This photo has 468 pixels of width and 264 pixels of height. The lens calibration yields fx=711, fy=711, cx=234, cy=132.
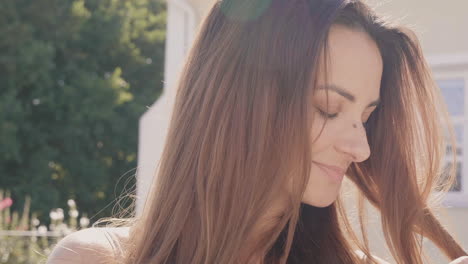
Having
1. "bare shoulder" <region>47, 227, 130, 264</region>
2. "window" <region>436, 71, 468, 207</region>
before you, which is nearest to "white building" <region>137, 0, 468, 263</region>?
"window" <region>436, 71, 468, 207</region>

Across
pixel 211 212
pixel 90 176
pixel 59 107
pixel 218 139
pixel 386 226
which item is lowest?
pixel 90 176

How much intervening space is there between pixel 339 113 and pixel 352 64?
0.13m

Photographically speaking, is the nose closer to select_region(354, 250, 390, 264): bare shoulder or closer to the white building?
select_region(354, 250, 390, 264): bare shoulder

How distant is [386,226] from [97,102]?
1488cm

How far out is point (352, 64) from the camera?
1.80 metres

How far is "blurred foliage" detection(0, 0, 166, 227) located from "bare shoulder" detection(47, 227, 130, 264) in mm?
13836

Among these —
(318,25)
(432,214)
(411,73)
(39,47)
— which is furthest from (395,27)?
(39,47)

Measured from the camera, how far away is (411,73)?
2178 millimetres

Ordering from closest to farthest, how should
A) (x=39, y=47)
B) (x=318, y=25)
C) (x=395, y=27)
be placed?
(x=318, y=25), (x=395, y=27), (x=39, y=47)

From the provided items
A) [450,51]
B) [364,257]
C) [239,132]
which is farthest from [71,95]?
[239,132]

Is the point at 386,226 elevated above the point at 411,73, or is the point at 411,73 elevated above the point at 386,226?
the point at 411,73

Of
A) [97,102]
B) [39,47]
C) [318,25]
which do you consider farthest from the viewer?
[97,102]

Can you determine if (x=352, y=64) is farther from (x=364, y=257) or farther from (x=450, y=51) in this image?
(x=450, y=51)

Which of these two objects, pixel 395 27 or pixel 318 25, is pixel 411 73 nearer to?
pixel 395 27
